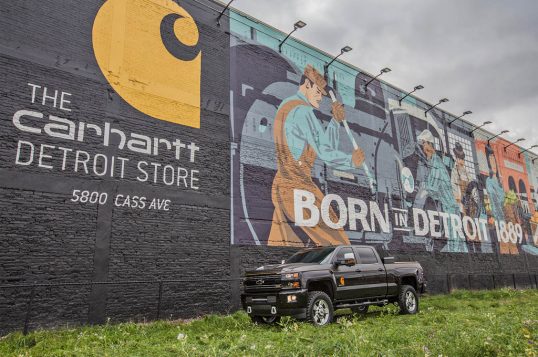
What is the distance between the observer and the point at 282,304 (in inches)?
388

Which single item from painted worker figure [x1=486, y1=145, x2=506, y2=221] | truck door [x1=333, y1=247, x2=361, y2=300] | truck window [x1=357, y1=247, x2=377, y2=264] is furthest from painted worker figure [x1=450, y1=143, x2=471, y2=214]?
truck door [x1=333, y1=247, x2=361, y2=300]

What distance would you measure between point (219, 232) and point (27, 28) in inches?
342

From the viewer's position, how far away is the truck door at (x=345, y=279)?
1085 centimetres

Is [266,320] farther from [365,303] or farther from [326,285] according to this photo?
[365,303]

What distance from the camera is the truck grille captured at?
10.2 m

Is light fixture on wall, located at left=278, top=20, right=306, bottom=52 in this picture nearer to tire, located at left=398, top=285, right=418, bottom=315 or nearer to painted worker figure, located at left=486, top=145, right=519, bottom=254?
tire, located at left=398, top=285, right=418, bottom=315

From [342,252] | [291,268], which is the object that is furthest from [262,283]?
[342,252]

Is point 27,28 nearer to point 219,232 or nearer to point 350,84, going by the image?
point 219,232

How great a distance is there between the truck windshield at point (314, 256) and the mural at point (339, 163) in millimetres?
4150

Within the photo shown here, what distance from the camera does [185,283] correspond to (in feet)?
45.1

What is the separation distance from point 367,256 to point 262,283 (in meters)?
3.53

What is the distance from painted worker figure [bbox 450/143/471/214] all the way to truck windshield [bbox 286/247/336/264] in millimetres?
19111

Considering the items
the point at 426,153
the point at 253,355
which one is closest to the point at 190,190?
the point at 253,355

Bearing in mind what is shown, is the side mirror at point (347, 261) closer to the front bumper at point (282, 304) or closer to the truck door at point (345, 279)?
the truck door at point (345, 279)
